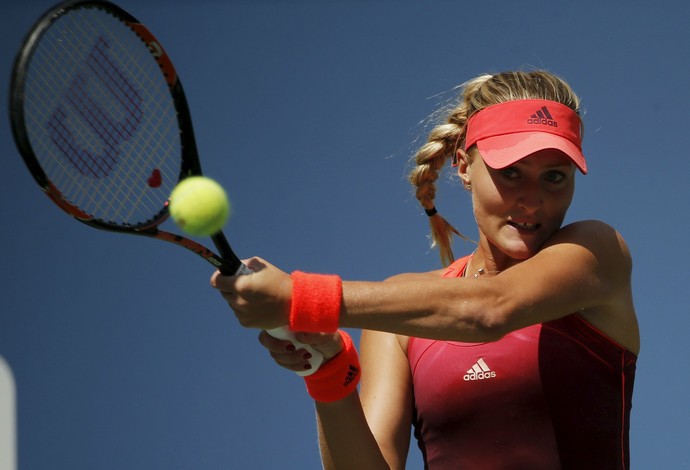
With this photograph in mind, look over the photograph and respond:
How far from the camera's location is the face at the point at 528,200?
1.93 metres

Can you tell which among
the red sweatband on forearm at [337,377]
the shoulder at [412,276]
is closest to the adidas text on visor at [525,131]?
the shoulder at [412,276]

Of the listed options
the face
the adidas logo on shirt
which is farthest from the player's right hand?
the face

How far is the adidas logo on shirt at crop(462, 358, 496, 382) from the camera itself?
6.46 feet

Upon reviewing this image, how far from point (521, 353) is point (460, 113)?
0.55m

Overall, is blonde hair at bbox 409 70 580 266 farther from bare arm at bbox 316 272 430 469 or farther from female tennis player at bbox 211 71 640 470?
bare arm at bbox 316 272 430 469

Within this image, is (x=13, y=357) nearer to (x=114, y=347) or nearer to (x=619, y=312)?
(x=114, y=347)

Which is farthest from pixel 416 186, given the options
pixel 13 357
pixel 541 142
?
pixel 13 357

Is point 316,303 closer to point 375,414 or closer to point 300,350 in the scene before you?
point 300,350

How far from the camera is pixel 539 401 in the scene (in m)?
1.92

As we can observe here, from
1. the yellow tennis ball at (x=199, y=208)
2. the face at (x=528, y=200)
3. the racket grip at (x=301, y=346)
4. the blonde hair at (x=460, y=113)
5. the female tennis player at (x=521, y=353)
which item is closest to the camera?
the yellow tennis ball at (x=199, y=208)

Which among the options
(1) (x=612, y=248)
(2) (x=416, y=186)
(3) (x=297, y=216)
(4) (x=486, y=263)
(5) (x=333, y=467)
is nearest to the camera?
(1) (x=612, y=248)

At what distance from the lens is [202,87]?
3.64 m

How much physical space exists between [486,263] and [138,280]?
5.72 feet

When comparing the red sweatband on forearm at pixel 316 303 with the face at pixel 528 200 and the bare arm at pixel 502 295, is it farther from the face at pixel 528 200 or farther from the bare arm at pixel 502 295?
the face at pixel 528 200
